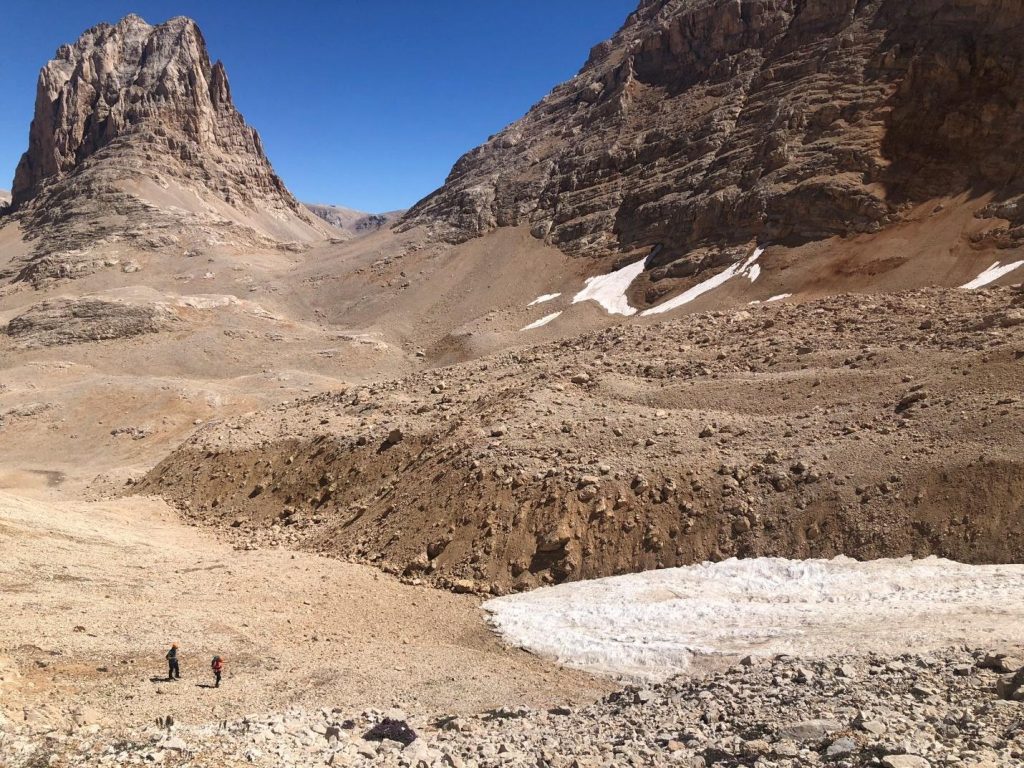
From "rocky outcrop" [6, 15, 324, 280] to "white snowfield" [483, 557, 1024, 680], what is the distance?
2774 inches

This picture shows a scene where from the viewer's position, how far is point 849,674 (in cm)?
921

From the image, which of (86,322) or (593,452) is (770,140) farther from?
(86,322)

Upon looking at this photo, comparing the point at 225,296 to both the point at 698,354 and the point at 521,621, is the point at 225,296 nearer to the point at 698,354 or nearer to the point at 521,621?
the point at 698,354

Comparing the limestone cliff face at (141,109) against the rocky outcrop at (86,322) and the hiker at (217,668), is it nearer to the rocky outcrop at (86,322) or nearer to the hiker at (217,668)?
the rocky outcrop at (86,322)

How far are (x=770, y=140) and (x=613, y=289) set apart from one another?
14.2 m

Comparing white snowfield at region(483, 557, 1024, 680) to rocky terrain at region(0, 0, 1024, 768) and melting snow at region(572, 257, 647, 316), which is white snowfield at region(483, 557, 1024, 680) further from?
melting snow at region(572, 257, 647, 316)

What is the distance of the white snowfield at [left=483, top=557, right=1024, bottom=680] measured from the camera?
36.2ft

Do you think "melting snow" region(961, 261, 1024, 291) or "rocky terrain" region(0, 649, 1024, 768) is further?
"melting snow" region(961, 261, 1024, 291)

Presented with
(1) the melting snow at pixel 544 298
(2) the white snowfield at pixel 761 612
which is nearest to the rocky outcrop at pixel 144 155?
(1) the melting snow at pixel 544 298

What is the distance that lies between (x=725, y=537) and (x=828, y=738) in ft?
24.9

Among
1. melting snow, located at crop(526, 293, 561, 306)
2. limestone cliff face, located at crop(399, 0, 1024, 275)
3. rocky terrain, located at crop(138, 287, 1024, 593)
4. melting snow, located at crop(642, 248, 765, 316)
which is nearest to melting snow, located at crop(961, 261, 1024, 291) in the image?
limestone cliff face, located at crop(399, 0, 1024, 275)

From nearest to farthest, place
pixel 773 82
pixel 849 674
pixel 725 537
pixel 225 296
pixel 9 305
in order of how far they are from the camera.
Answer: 1. pixel 849 674
2. pixel 725 537
3. pixel 773 82
4. pixel 225 296
5. pixel 9 305

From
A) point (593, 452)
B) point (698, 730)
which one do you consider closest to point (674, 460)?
point (593, 452)

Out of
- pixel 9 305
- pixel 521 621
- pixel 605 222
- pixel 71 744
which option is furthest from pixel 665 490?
pixel 9 305
